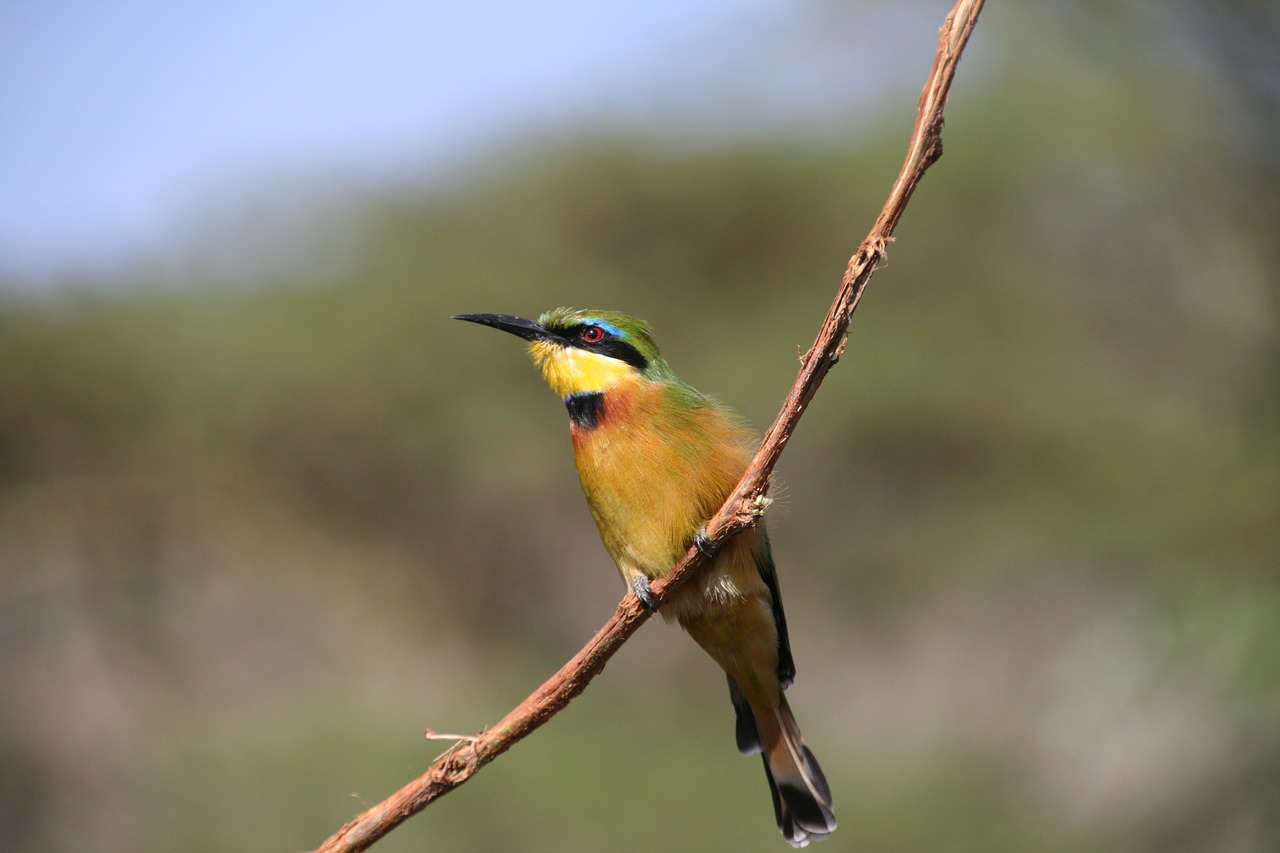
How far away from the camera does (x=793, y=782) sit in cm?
251

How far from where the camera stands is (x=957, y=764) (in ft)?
26.3

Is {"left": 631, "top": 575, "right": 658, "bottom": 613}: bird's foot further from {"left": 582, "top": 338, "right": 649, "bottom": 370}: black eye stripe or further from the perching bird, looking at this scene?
{"left": 582, "top": 338, "right": 649, "bottom": 370}: black eye stripe

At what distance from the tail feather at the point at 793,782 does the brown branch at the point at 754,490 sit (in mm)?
816

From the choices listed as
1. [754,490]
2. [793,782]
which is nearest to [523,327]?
[754,490]

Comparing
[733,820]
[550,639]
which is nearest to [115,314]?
[550,639]

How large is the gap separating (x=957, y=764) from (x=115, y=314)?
21.8 feet

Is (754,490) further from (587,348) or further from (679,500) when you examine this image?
(587,348)

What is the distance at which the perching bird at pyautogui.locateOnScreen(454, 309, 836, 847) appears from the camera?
7.41 feet

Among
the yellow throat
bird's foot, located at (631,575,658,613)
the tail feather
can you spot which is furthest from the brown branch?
the tail feather

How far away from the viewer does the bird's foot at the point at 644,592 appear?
1.89m

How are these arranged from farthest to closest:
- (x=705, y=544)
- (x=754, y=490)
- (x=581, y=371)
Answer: (x=581, y=371) < (x=705, y=544) < (x=754, y=490)

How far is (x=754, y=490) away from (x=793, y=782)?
1.01 m

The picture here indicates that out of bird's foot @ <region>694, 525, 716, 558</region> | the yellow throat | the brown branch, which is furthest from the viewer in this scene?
the yellow throat

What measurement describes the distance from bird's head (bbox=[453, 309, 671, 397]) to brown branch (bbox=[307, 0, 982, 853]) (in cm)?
70
